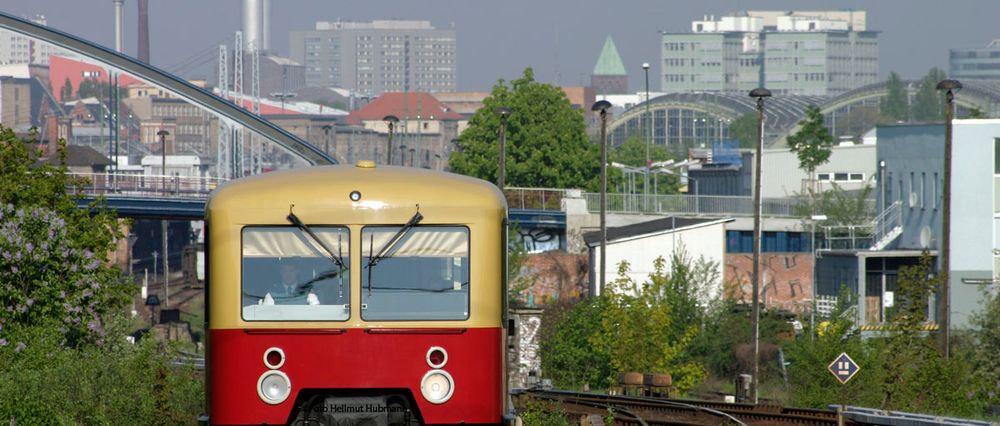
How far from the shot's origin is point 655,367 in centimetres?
3853

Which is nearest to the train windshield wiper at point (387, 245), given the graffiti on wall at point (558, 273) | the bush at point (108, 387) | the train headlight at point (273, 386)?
the train headlight at point (273, 386)

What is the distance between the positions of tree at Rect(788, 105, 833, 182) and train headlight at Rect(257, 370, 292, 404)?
7976 centimetres

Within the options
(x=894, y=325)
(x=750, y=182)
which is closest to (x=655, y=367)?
(x=894, y=325)

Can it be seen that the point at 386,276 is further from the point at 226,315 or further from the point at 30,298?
the point at 30,298

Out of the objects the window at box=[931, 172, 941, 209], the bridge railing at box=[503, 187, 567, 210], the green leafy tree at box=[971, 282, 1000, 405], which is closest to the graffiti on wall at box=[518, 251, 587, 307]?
the bridge railing at box=[503, 187, 567, 210]

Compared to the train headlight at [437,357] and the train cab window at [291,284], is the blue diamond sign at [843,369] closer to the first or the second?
the train headlight at [437,357]

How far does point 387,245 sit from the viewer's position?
45.2 feet

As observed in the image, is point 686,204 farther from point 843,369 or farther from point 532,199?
point 843,369

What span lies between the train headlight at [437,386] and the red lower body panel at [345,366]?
0.04 m

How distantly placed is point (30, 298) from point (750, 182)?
2718 inches

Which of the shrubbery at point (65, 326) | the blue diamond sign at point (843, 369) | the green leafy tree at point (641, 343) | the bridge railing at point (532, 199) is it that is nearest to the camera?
the shrubbery at point (65, 326)

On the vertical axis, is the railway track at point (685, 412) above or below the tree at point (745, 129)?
below

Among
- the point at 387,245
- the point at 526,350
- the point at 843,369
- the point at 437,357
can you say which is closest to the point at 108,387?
the point at 387,245

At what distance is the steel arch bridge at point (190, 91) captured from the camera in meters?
79.9
